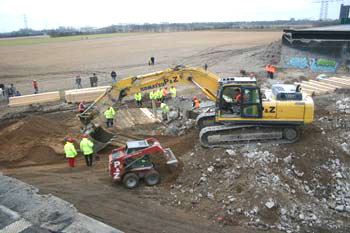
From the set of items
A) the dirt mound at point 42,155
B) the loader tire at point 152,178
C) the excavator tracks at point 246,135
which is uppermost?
the excavator tracks at point 246,135

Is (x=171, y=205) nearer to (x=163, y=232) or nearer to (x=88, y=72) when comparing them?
(x=163, y=232)

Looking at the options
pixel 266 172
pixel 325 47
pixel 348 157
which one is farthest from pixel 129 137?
pixel 325 47

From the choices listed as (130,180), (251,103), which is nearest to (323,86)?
(251,103)

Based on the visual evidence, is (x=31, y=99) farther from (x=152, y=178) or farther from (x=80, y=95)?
(x=152, y=178)

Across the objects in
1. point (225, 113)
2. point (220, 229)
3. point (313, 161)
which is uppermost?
point (225, 113)

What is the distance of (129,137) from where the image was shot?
15.6 metres

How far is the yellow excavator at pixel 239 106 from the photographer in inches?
506

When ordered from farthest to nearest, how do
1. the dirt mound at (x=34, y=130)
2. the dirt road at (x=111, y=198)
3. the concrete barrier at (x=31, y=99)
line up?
the concrete barrier at (x=31, y=99)
the dirt mound at (x=34, y=130)
the dirt road at (x=111, y=198)

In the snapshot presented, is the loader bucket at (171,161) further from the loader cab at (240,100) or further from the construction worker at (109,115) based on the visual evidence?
the construction worker at (109,115)

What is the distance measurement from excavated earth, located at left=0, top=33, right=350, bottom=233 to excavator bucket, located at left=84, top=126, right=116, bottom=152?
0.38 meters

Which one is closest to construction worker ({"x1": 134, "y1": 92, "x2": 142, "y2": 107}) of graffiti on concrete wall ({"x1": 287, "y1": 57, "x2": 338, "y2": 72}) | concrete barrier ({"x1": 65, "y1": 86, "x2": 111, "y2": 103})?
concrete barrier ({"x1": 65, "y1": 86, "x2": 111, "y2": 103})

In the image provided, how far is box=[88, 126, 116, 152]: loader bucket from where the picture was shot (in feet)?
48.6

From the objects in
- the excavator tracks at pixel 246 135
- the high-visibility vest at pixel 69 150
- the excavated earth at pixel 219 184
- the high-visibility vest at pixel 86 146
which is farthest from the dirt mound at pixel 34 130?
the excavator tracks at pixel 246 135

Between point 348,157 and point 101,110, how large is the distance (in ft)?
31.8
